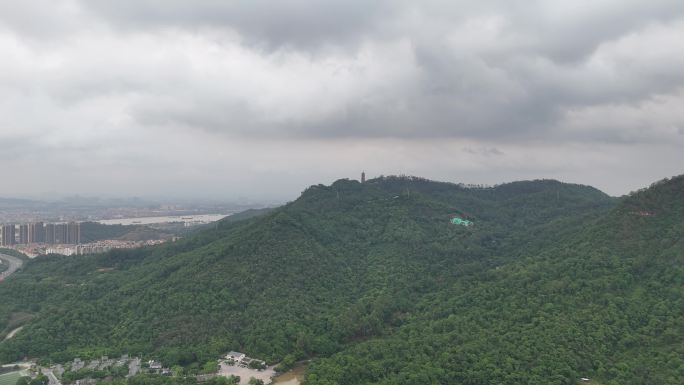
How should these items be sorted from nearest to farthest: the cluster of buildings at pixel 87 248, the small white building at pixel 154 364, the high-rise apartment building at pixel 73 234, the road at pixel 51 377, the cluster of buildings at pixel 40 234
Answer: the road at pixel 51 377 < the small white building at pixel 154 364 < the cluster of buildings at pixel 87 248 < the cluster of buildings at pixel 40 234 < the high-rise apartment building at pixel 73 234

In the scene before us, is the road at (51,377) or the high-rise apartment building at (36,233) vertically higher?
the high-rise apartment building at (36,233)

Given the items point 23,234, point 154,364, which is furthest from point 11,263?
point 154,364

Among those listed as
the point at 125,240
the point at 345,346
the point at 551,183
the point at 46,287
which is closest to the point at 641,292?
the point at 345,346

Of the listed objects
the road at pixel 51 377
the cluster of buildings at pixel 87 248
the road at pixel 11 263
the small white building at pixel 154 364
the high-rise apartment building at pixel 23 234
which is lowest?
the road at pixel 51 377

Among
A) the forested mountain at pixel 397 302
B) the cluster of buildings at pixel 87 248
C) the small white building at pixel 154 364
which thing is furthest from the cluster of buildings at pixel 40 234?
the small white building at pixel 154 364

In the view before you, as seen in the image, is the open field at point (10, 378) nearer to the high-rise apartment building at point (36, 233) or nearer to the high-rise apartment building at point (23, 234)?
the high-rise apartment building at point (36, 233)
